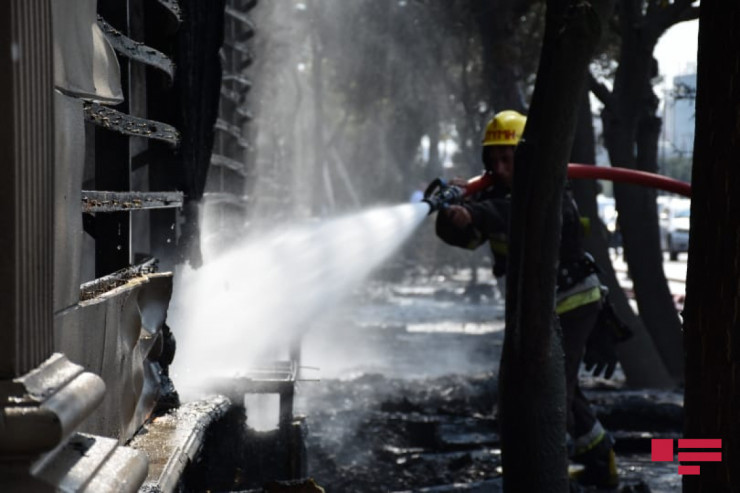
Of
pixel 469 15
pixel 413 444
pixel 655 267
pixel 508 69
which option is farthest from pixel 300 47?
pixel 413 444

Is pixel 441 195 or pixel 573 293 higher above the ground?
pixel 441 195

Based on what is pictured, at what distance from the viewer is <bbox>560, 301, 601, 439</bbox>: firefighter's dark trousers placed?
6797 mm

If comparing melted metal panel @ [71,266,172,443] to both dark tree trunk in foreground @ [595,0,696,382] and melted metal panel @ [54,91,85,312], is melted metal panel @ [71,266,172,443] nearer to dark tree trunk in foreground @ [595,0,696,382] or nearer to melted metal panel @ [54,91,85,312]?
melted metal panel @ [54,91,85,312]

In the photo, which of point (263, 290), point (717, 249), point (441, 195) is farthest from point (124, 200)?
point (263, 290)

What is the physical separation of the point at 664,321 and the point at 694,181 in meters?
7.32

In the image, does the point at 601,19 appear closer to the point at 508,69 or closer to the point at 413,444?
the point at 413,444

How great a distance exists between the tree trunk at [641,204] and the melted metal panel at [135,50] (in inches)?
243

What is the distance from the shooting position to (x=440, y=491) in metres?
6.16

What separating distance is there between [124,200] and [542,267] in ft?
6.57

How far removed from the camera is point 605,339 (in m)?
7.32

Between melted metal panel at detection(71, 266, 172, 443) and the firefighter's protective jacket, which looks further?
the firefighter's protective jacket

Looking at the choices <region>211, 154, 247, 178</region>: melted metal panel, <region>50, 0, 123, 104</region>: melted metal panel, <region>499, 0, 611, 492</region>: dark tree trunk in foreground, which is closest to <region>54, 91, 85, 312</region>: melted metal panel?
<region>50, 0, 123, 104</region>: melted metal panel

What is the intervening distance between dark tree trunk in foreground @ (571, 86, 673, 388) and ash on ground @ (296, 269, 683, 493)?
13.6 inches

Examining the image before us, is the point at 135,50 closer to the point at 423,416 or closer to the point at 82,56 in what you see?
the point at 82,56
